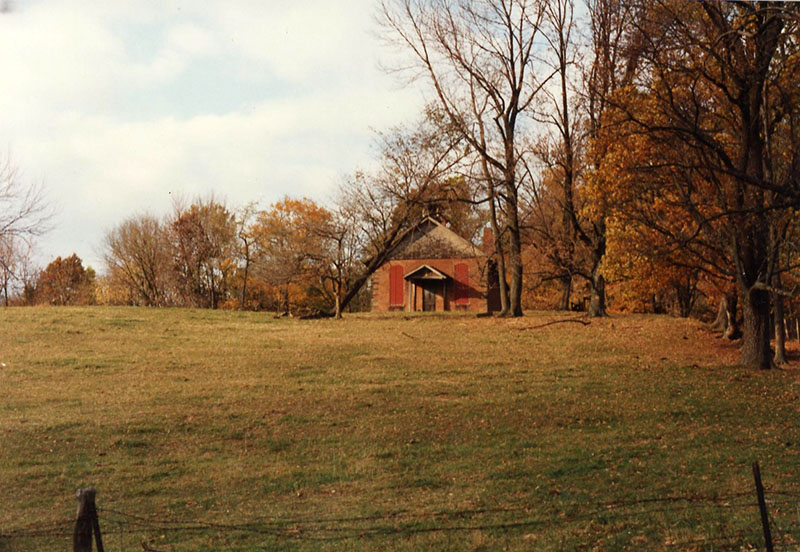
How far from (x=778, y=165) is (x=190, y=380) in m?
11.5

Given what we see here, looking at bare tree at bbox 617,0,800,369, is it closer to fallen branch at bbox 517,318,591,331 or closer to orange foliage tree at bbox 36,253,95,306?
fallen branch at bbox 517,318,591,331

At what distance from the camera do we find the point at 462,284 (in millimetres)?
37062

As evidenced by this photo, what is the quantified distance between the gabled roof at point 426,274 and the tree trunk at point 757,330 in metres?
22.0

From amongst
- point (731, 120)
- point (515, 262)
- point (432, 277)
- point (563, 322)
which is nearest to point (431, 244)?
point (432, 277)

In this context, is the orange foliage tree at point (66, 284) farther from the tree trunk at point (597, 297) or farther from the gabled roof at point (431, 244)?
the tree trunk at point (597, 297)

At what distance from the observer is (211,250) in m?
37.5

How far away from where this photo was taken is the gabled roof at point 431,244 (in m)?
36.9

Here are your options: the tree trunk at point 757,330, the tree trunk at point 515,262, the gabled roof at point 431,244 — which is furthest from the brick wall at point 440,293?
the tree trunk at point 757,330


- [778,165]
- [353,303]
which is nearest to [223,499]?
[778,165]

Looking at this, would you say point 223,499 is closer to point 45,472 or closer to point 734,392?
point 45,472

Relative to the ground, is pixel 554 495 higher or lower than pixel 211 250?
lower

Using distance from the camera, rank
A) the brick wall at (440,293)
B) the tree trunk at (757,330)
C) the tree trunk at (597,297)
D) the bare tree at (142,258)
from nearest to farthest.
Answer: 1. the tree trunk at (757,330)
2. the tree trunk at (597,297)
3. the bare tree at (142,258)
4. the brick wall at (440,293)

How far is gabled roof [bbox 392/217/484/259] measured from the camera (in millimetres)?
36906

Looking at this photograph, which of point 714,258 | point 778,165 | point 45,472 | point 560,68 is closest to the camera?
point 45,472
